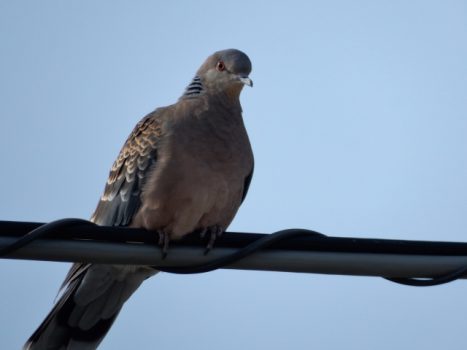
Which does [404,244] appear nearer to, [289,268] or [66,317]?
[289,268]

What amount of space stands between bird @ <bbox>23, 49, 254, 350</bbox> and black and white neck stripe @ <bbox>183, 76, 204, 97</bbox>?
55 mm

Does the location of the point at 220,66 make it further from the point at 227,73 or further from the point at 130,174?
the point at 130,174

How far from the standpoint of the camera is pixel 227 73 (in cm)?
721

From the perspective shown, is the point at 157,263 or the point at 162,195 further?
the point at 162,195

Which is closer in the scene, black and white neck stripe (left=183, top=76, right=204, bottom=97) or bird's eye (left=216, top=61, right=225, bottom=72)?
black and white neck stripe (left=183, top=76, right=204, bottom=97)

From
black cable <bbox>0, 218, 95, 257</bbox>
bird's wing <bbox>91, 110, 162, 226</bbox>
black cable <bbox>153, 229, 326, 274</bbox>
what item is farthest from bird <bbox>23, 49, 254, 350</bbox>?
black cable <bbox>0, 218, 95, 257</bbox>

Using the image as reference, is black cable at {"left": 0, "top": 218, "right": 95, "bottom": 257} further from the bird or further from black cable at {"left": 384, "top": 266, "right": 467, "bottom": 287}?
the bird

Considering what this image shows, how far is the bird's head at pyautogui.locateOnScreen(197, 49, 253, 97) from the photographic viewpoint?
7113 millimetres

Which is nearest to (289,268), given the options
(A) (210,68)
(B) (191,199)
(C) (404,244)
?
(C) (404,244)

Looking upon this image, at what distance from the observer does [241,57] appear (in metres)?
7.22

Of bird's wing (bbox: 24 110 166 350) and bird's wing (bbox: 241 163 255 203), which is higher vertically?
bird's wing (bbox: 241 163 255 203)

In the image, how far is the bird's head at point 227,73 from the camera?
711cm

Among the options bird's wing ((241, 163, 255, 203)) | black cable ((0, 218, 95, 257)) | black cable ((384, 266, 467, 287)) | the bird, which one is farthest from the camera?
bird's wing ((241, 163, 255, 203))

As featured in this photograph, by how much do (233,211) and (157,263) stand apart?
231cm
